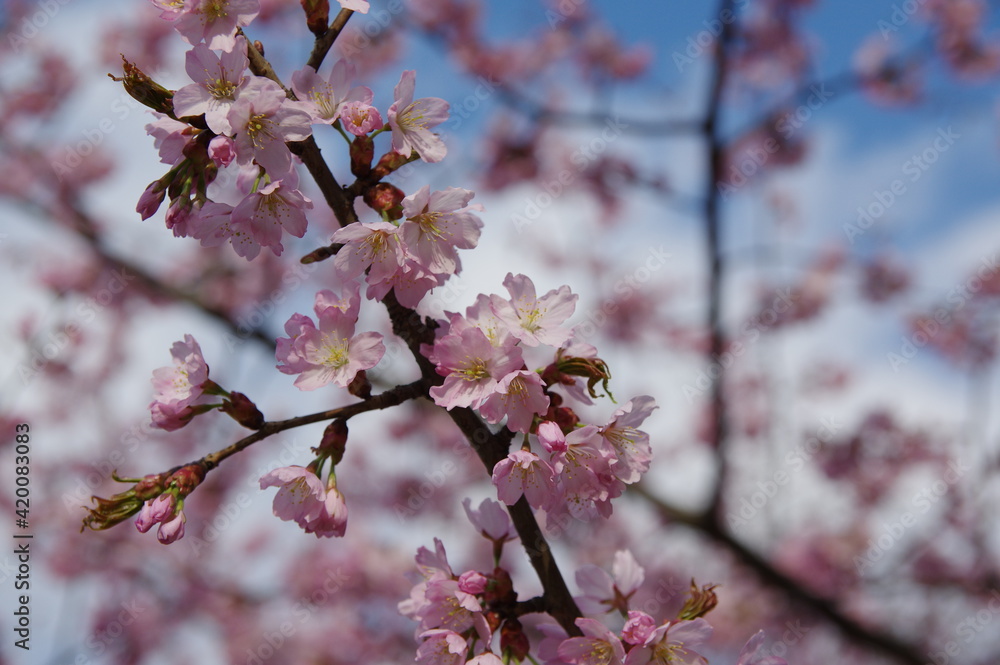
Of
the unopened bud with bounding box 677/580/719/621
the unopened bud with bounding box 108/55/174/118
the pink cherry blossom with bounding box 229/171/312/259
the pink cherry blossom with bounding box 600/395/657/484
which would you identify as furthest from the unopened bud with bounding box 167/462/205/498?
the unopened bud with bounding box 677/580/719/621

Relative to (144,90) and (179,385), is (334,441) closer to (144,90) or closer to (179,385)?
(179,385)

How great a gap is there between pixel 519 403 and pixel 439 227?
1.31ft

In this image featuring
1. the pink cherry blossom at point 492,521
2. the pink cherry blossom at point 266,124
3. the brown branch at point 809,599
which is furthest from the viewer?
the brown branch at point 809,599

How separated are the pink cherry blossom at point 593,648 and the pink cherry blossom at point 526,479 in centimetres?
25

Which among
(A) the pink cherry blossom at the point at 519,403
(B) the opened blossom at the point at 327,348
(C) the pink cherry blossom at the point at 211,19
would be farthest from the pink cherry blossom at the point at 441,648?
(C) the pink cherry blossom at the point at 211,19

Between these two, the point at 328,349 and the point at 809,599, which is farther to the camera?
the point at 809,599

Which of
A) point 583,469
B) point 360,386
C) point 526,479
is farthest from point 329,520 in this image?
point 583,469

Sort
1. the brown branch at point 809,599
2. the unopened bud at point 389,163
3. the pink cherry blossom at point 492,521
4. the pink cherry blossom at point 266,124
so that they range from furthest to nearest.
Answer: the brown branch at point 809,599 < the pink cherry blossom at point 492,521 < the unopened bud at point 389,163 < the pink cherry blossom at point 266,124

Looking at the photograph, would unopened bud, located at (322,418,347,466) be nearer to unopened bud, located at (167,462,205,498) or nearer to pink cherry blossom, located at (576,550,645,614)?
unopened bud, located at (167,462,205,498)

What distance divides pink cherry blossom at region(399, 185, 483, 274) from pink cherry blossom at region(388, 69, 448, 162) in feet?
0.31

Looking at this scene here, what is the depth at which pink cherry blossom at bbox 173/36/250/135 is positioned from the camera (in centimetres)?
122

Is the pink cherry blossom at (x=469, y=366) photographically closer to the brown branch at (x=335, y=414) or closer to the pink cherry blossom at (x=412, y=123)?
the brown branch at (x=335, y=414)

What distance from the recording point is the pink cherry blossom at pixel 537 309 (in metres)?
1.31

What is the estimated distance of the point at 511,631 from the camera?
1.39 m
